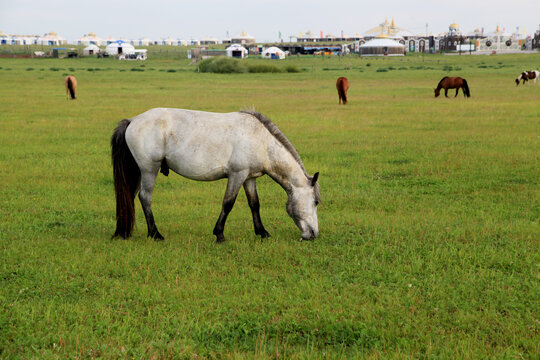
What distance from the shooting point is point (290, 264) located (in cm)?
747

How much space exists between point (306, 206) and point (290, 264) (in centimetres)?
117

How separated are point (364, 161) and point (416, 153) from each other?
5.83 ft

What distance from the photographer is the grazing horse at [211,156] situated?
8266mm

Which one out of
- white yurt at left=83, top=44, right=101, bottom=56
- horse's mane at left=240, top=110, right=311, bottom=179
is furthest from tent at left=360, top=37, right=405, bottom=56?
horse's mane at left=240, top=110, right=311, bottom=179

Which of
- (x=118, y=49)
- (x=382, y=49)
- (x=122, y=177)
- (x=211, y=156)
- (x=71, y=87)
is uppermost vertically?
(x=118, y=49)

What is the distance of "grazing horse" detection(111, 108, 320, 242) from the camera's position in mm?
8266

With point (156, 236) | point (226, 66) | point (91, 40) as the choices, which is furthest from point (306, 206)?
point (91, 40)

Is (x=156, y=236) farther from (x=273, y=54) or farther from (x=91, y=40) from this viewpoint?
(x=91, y=40)

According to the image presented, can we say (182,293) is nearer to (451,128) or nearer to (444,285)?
(444,285)

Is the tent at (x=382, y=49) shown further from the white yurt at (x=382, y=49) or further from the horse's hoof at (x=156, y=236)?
the horse's hoof at (x=156, y=236)

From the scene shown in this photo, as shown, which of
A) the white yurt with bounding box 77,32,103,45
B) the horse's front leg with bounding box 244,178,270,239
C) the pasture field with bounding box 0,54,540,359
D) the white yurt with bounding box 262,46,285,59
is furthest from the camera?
the white yurt with bounding box 77,32,103,45

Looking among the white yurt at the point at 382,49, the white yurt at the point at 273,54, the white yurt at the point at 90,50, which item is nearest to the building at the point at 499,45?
the white yurt at the point at 382,49

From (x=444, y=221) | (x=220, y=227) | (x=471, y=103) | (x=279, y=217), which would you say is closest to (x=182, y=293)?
(x=220, y=227)

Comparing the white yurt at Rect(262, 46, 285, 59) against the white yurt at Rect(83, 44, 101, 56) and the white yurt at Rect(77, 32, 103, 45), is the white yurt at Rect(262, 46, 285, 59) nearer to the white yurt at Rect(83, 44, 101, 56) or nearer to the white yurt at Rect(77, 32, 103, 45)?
the white yurt at Rect(83, 44, 101, 56)
